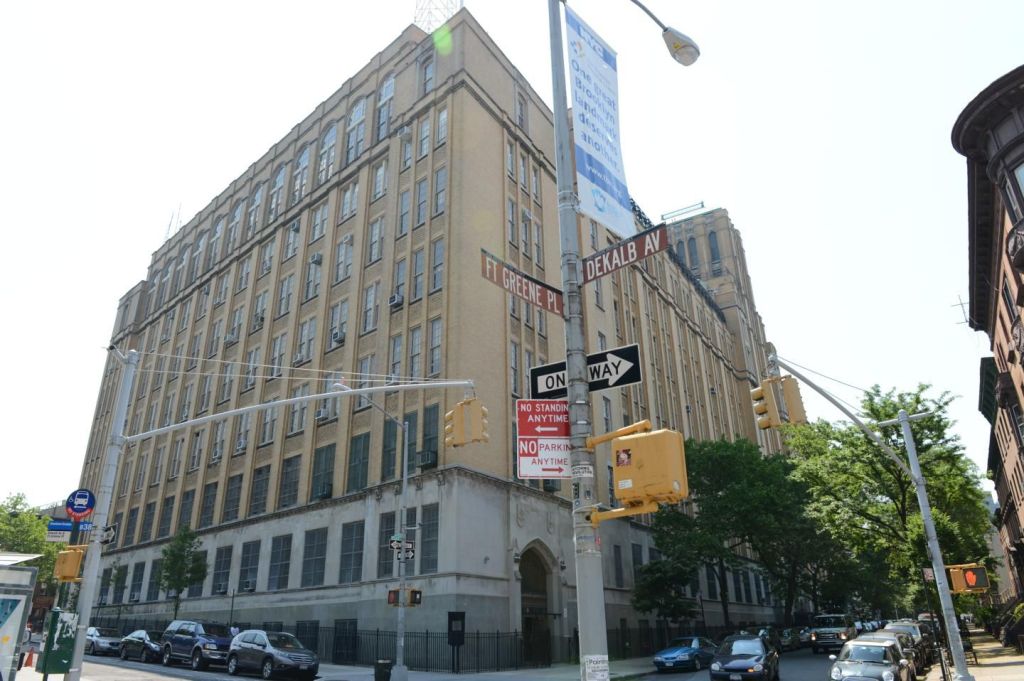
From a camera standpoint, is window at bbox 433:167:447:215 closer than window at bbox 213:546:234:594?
Yes

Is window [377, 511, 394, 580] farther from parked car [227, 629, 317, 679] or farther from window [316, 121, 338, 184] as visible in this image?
window [316, 121, 338, 184]

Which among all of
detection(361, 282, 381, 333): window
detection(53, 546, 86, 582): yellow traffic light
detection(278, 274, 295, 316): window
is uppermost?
detection(278, 274, 295, 316): window

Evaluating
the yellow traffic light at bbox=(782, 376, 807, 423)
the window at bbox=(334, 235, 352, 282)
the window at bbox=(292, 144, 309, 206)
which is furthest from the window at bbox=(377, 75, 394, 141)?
the yellow traffic light at bbox=(782, 376, 807, 423)

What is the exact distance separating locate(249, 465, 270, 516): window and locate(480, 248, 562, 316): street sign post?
3557 centimetres

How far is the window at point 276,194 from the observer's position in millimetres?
50750

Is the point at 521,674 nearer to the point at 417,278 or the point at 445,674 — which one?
the point at 445,674

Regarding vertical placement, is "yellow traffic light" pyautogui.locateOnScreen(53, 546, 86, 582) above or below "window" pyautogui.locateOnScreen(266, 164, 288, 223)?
below

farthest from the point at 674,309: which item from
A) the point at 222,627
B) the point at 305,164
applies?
the point at 222,627

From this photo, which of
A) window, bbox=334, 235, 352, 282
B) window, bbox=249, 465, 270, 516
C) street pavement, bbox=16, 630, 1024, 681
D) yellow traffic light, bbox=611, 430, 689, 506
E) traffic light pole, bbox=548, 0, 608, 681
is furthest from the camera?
window, bbox=334, 235, 352, 282

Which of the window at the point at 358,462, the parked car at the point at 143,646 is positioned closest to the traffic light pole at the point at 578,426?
the window at the point at 358,462

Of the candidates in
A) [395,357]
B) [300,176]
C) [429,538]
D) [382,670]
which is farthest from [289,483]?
[300,176]

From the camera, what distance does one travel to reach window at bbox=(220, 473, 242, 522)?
41.1m

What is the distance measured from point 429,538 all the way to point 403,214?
19.2m

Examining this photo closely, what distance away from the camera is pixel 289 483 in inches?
1496
